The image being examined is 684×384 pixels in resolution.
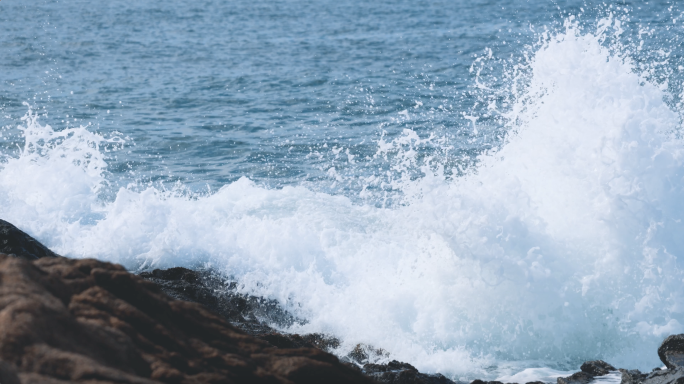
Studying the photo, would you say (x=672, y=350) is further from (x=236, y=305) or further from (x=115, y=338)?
(x=115, y=338)

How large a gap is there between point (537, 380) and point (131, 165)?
8.52 meters

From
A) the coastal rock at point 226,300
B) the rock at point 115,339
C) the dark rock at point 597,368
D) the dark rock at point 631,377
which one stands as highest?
the coastal rock at point 226,300

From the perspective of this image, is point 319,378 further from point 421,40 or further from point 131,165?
point 421,40

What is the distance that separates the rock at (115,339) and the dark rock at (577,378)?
2797 millimetres

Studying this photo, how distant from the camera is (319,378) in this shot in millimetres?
3266

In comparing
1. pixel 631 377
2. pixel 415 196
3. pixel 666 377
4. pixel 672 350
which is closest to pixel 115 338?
pixel 666 377

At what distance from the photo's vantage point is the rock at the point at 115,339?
105 inches

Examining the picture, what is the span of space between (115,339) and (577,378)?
4064mm

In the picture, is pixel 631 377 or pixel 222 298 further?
pixel 222 298

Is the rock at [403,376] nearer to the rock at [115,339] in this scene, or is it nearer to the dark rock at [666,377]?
the dark rock at [666,377]

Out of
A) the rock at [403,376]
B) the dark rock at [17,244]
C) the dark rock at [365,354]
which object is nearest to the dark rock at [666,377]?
the rock at [403,376]

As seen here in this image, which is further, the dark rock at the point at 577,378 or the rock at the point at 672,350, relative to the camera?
the dark rock at the point at 577,378

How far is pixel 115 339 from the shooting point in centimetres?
296

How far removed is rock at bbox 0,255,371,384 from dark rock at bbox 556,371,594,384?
280 centimetres
